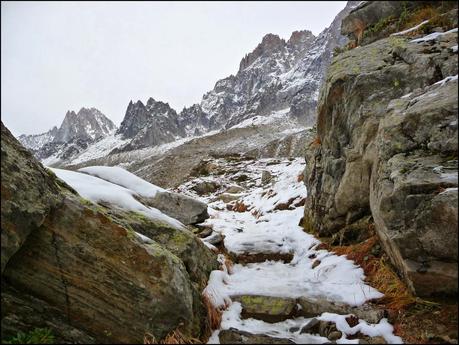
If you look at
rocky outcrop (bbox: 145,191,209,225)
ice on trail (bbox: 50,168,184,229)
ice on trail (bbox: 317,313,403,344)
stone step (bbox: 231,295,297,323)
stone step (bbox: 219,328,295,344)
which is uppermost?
ice on trail (bbox: 50,168,184,229)

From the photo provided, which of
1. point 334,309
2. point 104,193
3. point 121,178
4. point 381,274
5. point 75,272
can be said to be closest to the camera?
point 75,272

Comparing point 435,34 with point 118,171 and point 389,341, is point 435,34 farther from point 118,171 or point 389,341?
point 118,171

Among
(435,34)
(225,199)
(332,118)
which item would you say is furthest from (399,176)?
(225,199)

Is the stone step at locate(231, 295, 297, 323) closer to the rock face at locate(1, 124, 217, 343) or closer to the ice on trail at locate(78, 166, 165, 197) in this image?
the rock face at locate(1, 124, 217, 343)

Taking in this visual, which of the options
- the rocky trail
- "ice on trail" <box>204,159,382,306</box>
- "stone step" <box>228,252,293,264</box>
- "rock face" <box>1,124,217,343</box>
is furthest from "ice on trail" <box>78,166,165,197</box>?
"rock face" <box>1,124,217,343</box>

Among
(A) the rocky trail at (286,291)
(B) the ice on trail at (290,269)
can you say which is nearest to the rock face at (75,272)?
(A) the rocky trail at (286,291)

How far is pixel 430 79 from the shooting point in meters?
7.73

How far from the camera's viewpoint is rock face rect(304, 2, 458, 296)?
5.36m

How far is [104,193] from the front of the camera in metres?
7.49

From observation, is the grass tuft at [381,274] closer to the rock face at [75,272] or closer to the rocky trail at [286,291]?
the rocky trail at [286,291]

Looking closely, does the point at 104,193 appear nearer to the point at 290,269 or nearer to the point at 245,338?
the point at 245,338

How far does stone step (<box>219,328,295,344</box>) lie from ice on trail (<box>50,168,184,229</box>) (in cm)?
299

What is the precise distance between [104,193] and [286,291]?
4413mm

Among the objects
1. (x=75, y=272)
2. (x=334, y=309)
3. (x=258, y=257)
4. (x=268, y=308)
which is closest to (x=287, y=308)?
(x=268, y=308)
